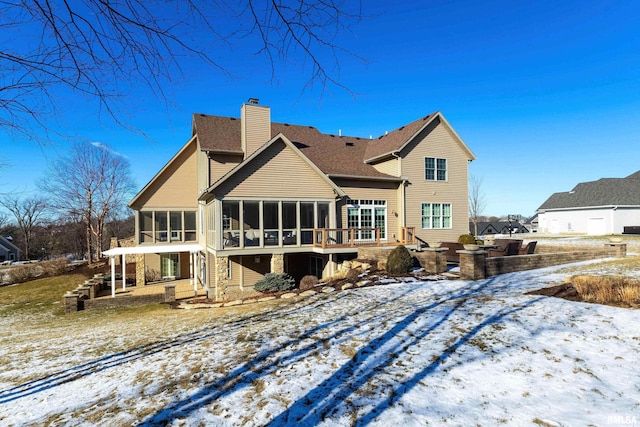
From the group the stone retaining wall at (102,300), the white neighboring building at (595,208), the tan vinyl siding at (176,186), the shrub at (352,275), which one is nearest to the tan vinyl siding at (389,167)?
the shrub at (352,275)

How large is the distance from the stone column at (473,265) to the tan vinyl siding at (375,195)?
7.32 metres

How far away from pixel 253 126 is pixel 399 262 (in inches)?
417

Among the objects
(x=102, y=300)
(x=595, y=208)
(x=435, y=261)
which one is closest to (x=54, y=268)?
(x=102, y=300)

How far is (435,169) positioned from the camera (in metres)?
19.5

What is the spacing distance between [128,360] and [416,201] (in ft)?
53.4

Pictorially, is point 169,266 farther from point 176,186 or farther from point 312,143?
point 312,143

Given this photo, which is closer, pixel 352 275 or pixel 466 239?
pixel 352 275

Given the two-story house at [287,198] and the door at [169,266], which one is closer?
the two-story house at [287,198]

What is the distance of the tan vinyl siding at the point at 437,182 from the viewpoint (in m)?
18.8

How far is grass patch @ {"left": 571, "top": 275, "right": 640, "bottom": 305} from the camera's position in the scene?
7262mm

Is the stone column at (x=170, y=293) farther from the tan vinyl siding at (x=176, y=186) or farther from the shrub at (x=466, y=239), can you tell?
the shrub at (x=466, y=239)

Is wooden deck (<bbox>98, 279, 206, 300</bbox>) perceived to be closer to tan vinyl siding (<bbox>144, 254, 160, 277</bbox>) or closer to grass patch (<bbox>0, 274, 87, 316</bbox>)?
tan vinyl siding (<bbox>144, 254, 160, 277</bbox>)

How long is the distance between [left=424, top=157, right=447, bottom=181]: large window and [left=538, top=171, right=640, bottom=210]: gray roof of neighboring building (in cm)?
2567

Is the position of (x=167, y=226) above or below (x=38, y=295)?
above
